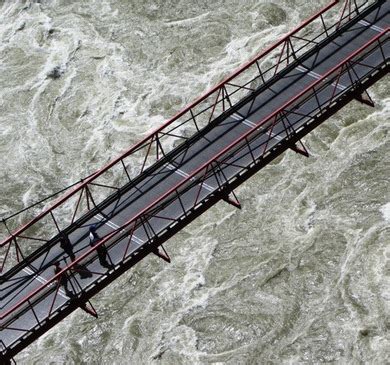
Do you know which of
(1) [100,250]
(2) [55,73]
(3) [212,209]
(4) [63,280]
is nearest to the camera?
(1) [100,250]

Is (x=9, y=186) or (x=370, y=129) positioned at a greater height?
(x=9, y=186)

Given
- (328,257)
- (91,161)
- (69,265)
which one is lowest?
(328,257)

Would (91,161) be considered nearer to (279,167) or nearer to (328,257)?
(279,167)

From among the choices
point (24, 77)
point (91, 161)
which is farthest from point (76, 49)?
point (91, 161)

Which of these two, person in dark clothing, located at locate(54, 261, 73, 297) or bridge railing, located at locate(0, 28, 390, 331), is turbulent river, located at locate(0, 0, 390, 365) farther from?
person in dark clothing, located at locate(54, 261, 73, 297)

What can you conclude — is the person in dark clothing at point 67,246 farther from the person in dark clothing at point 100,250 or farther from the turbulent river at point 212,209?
the turbulent river at point 212,209

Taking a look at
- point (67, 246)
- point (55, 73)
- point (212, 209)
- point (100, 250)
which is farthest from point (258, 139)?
point (55, 73)

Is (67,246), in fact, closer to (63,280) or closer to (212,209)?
(63,280)
